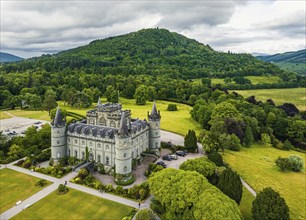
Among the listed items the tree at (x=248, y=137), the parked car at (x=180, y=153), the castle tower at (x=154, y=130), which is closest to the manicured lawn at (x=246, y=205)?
the parked car at (x=180, y=153)

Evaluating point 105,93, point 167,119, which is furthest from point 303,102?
point 105,93

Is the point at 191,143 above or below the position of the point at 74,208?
above

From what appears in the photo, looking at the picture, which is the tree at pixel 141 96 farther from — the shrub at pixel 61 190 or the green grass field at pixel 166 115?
the shrub at pixel 61 190

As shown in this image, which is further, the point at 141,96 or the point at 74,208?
the point at 141,96

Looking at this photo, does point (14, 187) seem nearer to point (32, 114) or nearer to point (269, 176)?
point (269, 176)

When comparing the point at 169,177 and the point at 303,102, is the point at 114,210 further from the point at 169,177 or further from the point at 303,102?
the point at 303,102

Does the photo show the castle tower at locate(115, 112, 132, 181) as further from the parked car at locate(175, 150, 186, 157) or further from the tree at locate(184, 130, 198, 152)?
the tree at locate(184, 130, 198, 152)

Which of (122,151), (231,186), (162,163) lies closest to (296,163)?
(231,186)
